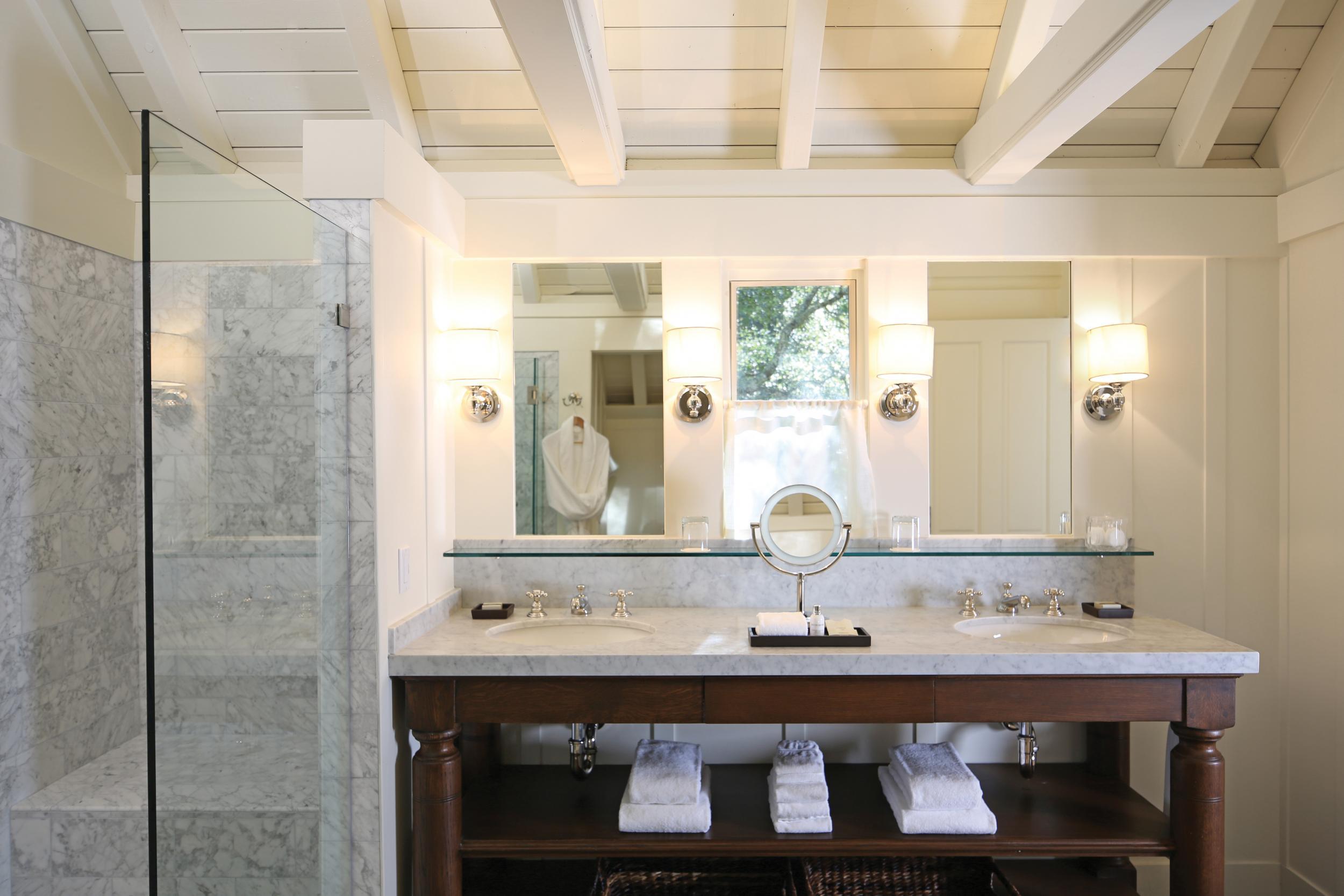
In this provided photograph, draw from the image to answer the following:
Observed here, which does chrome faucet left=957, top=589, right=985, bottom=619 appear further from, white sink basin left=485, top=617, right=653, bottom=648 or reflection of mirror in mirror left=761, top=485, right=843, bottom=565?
white sink basin left=485, top=617, right=653, bottom=648

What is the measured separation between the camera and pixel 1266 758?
244 cm

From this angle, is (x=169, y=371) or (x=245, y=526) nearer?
(x=169, y=371)

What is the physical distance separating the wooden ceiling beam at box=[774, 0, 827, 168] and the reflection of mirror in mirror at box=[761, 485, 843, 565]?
3.42 feet

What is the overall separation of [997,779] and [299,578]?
6.62 feet

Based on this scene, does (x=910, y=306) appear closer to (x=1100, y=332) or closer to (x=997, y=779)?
(x=1100, y=332)

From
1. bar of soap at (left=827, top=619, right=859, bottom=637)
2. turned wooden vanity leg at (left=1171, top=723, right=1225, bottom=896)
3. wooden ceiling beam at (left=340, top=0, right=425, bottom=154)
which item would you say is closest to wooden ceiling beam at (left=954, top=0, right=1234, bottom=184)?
bar of soap at (left=827, top=619, right=859, bottom=637)

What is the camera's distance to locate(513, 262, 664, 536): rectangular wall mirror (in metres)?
2.50

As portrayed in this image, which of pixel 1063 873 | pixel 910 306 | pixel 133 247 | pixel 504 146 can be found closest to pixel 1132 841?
pixel 1063 873

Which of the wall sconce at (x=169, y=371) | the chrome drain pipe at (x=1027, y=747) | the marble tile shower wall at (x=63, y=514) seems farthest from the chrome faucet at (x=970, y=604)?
the marble tile shower wall at (x=63, y=514)

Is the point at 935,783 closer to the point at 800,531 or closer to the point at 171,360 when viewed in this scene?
the point at 800,531

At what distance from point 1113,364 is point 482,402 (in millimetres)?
1962

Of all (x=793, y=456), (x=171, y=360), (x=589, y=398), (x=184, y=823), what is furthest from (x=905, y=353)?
(x=184, y=823)

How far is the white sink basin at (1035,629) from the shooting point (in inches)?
87.5

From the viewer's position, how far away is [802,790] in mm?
1988
